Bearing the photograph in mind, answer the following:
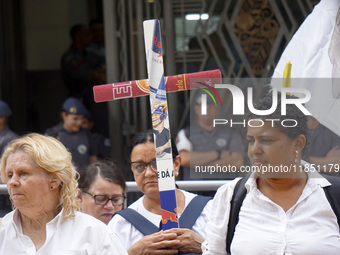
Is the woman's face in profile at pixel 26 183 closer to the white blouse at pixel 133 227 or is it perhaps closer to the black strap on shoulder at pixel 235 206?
the white blouse at pixel 133 227

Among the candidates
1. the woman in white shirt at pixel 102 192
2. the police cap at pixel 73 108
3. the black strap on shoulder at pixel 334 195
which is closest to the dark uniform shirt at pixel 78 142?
the police cap at pixel 73 108

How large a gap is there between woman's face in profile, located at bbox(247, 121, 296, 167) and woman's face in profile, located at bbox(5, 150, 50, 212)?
40.7 inches

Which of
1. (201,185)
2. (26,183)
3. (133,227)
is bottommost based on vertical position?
(133,227)

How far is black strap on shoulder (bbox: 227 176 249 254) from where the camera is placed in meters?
3.55

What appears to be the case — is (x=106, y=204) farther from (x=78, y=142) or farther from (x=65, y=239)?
(x=78, y=142)

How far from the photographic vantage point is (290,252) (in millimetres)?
3357

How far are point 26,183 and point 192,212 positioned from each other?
1091 mm

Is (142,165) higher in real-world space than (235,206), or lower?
higher

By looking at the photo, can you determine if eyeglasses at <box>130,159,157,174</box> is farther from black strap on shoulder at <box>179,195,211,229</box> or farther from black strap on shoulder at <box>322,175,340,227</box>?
black strap on shoulder at <box>322,175,340,227</box>

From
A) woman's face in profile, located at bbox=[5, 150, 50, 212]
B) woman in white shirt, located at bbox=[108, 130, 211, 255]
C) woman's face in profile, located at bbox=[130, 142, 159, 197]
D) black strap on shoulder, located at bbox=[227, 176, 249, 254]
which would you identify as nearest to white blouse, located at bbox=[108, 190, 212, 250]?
woman in white shirt, located at bbox=[108, 130, 211, 255]

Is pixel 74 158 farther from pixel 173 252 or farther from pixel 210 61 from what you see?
pixel 173 252

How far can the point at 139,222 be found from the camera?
13.5 ft

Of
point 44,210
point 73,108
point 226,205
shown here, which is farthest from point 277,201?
→ point 73,108

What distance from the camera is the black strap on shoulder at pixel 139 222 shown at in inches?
160
